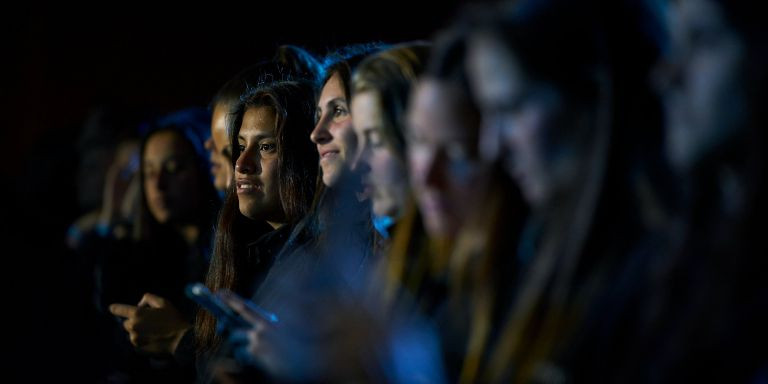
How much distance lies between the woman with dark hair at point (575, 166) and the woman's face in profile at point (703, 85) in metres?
0.05

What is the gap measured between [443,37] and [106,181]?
280 cm

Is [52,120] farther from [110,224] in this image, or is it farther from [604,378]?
[604,378]

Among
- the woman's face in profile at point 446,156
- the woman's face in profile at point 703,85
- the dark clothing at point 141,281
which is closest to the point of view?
the woman's face in profile at point 703,85

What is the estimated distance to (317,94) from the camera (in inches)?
80.8

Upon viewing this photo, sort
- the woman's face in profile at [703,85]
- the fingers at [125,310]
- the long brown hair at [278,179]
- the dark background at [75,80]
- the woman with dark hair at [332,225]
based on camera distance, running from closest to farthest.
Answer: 1. the woman's face in profile at [703,85]
2. the woman with dark hair at [332,225]
3. the long brown hair at [278,179]
4. the fingers at [125,310]
5. the dark background at [75,80]

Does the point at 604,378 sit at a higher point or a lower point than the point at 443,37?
lower

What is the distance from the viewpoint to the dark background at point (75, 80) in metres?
3.43

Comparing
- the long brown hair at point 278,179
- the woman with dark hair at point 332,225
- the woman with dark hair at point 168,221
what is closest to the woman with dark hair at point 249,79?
the long brown hair at point 278,179

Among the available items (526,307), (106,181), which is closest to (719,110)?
(526,307)

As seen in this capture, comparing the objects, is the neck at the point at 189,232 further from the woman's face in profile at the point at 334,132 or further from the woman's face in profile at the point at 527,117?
the woman's face in profile at the point at 527,117

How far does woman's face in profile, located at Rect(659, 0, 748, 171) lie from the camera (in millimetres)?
1113

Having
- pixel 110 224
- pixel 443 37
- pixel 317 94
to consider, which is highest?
pixel 443 37

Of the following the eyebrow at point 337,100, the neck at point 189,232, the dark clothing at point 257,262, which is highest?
the eyebrow at point 337,100

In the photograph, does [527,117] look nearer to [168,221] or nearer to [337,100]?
[337,100]
